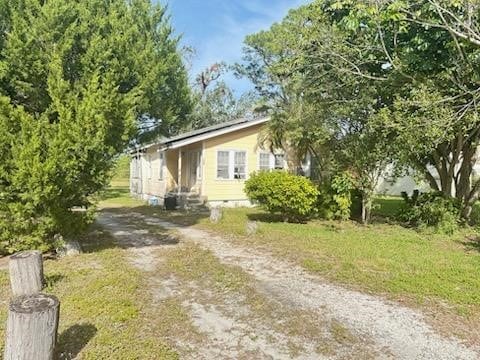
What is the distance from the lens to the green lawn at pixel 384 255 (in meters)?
6.30

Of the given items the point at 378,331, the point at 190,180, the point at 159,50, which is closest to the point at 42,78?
the point at 159,50

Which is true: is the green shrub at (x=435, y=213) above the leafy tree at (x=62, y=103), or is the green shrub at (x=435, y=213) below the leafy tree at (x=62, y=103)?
below

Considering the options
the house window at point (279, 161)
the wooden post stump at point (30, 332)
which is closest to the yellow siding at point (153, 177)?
the house window at point (279, 161)

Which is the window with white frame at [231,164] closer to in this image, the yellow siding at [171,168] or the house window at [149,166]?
the yellow siding at [171,168]

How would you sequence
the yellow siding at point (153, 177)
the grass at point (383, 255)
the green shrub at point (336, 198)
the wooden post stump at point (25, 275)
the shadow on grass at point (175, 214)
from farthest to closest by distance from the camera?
the yellow siding at point (153, 177)
the shadow on grass at point (175, 214)
the green shrub at point (336, 198)
the grass at point (383, 255)
the wooden post stump at point (25, 275)

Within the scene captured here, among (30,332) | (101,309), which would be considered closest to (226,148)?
(101,309)

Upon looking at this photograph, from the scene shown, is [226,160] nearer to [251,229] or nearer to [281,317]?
[251,229]

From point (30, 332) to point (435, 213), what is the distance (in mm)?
11555

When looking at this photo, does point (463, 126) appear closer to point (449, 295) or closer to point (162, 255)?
point (449, 295)

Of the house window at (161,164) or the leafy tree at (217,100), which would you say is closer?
the house window at (161,164)

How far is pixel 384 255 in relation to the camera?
8570 mm

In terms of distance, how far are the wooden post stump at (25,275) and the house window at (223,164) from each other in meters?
12.5

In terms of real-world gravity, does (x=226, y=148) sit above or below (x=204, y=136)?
below

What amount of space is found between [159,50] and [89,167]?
17.5ft
